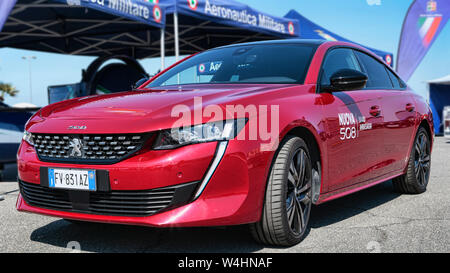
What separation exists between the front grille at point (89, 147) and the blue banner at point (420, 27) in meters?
17.8

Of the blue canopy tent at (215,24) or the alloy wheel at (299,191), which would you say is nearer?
the alloy wheel at (299,191)

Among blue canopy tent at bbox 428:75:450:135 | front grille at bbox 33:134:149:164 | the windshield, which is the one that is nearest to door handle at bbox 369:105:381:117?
the windshield

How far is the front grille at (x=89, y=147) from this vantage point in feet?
8.23

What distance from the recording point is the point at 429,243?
9.97 feet

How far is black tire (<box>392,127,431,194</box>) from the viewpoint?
4738 mm

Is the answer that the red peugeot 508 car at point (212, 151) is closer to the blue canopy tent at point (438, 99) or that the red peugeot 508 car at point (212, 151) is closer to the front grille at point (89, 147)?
the front grille at point (89, 147)

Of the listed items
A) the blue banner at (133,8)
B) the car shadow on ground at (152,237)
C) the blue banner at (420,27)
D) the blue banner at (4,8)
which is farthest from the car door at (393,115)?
the blue banner at (420,27)

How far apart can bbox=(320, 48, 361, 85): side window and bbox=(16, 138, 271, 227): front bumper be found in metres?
1.22

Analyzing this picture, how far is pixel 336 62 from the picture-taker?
3.87m

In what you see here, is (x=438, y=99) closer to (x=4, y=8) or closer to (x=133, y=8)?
(x=133, y=8)

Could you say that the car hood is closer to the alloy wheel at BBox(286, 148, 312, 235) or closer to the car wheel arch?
the car wheel arch
